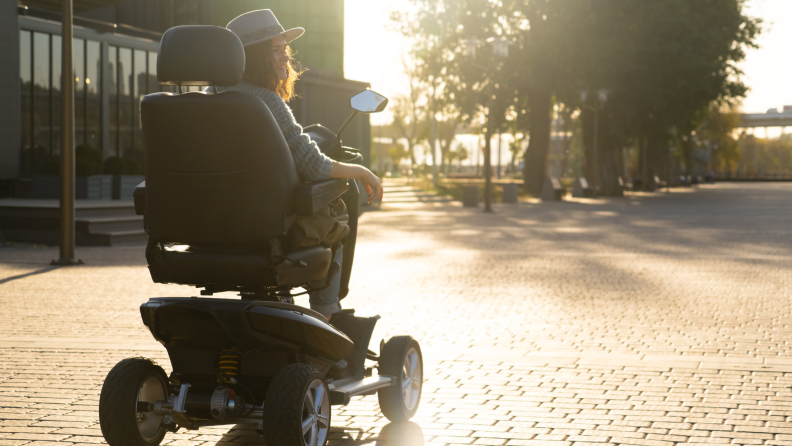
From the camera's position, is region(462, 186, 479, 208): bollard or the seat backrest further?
region(462, 186, 479, 208): bollard

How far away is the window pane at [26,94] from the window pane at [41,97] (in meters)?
0.15

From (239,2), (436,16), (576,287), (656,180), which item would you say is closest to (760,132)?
(656,180)

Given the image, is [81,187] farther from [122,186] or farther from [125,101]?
[125,101]

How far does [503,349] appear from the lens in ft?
20.9

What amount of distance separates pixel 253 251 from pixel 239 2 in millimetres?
27770

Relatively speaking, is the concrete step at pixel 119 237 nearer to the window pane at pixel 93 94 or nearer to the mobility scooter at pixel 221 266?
the window pane at pixel 93 94

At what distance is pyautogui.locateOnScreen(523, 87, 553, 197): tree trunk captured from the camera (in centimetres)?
3978

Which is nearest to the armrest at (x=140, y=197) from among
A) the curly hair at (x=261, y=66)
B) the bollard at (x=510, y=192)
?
the curly hair at (x=261, y=66)

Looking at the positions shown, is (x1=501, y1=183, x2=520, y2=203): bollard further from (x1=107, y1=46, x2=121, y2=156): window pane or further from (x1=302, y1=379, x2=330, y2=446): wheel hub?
(x1=302, y1=379, x2=330, y2=446): wheel hub

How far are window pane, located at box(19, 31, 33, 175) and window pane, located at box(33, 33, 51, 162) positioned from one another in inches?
5.8

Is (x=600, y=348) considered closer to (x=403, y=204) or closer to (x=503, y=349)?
(x=503, y=349)

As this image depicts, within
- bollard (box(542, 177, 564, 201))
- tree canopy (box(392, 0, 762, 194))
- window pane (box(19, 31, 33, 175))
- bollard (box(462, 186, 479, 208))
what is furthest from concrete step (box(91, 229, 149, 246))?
bollard (box(542, 177, 564, 201))

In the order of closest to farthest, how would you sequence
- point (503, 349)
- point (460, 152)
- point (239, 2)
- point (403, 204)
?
point (503, 349), point (239, 2), point (403, 204), point (460, 152)

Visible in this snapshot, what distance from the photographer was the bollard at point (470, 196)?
31.2 metres
